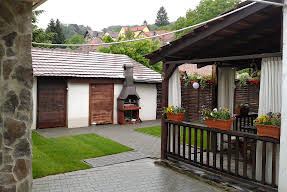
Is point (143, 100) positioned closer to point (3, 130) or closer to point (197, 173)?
point (197, 173)

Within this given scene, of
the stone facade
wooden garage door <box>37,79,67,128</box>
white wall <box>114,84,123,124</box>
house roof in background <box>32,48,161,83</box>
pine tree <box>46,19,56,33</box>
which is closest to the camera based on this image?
the stone facade

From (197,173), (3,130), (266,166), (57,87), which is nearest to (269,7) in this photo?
(266,166)

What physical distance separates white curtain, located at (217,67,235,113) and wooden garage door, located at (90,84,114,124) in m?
6.56

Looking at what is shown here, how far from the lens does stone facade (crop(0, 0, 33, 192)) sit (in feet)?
13.0

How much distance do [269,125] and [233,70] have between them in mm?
3787

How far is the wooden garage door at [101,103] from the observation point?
43.3 ft

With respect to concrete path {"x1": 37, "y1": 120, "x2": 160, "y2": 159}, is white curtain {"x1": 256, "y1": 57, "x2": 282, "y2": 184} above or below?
above

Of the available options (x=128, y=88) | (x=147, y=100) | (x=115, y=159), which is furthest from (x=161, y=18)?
(x=115, y=159)

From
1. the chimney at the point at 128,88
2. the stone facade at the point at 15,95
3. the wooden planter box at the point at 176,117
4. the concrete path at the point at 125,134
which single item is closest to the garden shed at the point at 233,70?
the wooden planter box at the point at 176,117

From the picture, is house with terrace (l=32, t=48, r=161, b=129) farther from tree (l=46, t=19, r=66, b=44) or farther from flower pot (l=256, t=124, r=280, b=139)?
tree (l=46, t=19, r=66, b=44)

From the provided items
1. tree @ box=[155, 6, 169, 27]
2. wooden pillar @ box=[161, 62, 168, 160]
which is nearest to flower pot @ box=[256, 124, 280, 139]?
wooden pillar @ box=[161, 62, 168, 160]

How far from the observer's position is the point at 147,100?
49.3ft

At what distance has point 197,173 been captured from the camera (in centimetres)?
643

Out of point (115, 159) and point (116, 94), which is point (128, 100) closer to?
point (116, 94)
